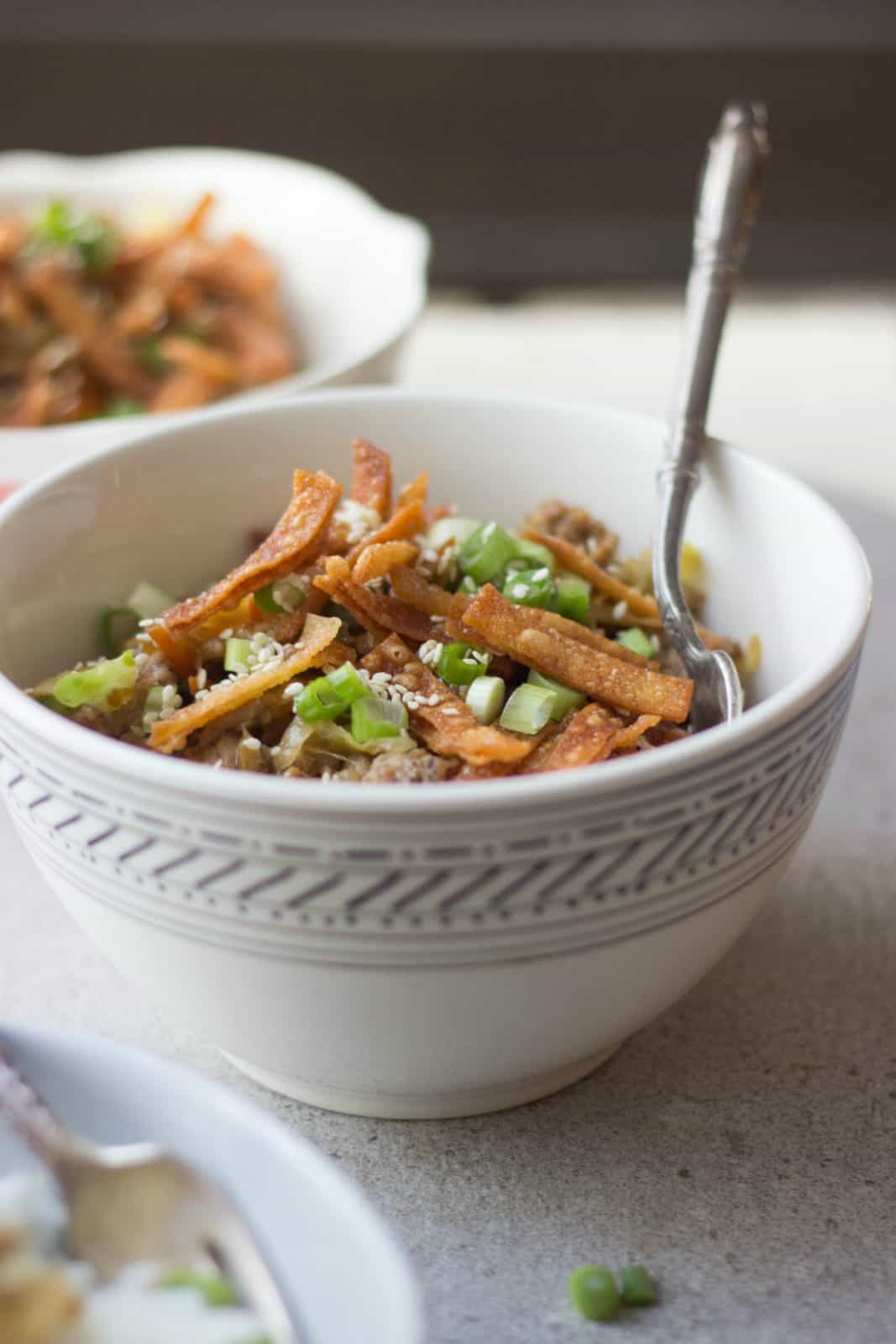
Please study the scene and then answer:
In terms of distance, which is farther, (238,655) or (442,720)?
(238,655)

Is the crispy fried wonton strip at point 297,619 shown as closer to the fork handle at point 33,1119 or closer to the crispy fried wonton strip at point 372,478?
the crispy fried wonton strip at point 372,478

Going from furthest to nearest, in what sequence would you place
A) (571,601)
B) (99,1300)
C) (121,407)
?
(121,407)
(571,601)
(99,1300)

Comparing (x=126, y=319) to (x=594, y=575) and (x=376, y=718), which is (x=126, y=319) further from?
(x=376, y=718)

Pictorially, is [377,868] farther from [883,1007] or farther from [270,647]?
[883,1007]

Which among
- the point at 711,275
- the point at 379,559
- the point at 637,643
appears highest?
the point at 711,275

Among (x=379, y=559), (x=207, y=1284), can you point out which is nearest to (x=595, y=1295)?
(x=207, y=1284)

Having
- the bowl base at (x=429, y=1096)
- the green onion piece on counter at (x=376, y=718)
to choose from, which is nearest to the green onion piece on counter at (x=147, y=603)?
the green onion piece on counter at (x=376, y=718)

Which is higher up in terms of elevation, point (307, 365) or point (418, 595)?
point (418, 595)
